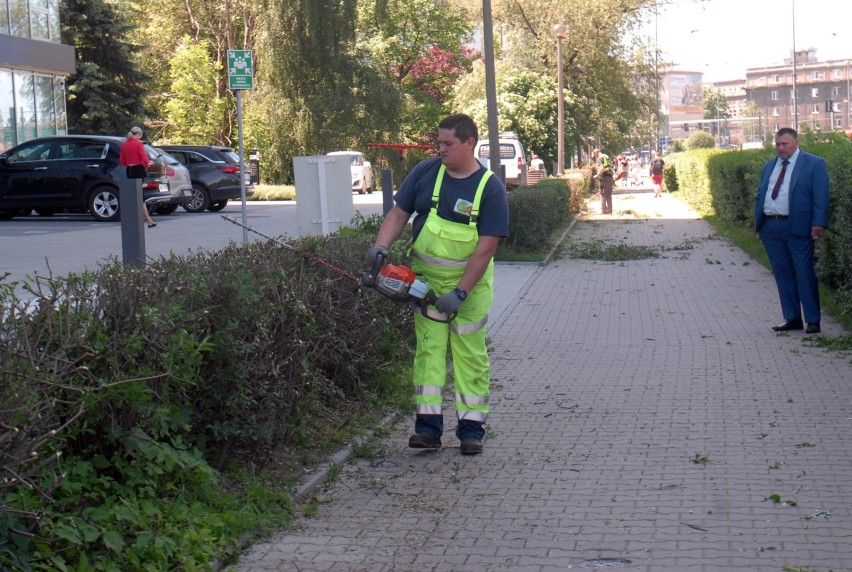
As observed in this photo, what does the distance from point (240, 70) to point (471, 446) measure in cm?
735

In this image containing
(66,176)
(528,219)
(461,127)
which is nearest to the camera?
(461,127)

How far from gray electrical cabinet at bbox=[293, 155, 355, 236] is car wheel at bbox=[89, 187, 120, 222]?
41.9 ft

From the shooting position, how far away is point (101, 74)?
41.2 meters

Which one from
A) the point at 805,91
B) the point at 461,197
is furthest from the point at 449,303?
the point at 805,91

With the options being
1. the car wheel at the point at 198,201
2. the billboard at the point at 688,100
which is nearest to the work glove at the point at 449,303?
the car wheel at the point at 198,201

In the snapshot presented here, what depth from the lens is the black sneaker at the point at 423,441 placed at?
652 centimetres

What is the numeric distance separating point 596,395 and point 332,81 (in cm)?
4278

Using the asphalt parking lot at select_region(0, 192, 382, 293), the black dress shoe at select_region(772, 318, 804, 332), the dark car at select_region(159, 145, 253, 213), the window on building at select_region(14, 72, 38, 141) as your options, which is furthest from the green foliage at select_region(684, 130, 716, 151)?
the black dress shoe at select_region(772, 318, 804, 332)

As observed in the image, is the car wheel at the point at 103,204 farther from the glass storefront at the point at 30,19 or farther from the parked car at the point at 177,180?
the glass storefront at the point at 30,19

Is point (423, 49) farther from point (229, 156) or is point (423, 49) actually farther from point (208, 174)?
point (208, 174)

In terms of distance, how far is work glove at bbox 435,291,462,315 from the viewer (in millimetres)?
6180

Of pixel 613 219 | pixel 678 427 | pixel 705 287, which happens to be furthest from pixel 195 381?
pixel 613 219

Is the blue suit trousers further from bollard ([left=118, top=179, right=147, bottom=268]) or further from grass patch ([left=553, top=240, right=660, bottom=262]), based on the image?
grass patch ([left=553, top=240, right=660, bottom=262])

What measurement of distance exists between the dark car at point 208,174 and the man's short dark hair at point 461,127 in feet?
70.5
